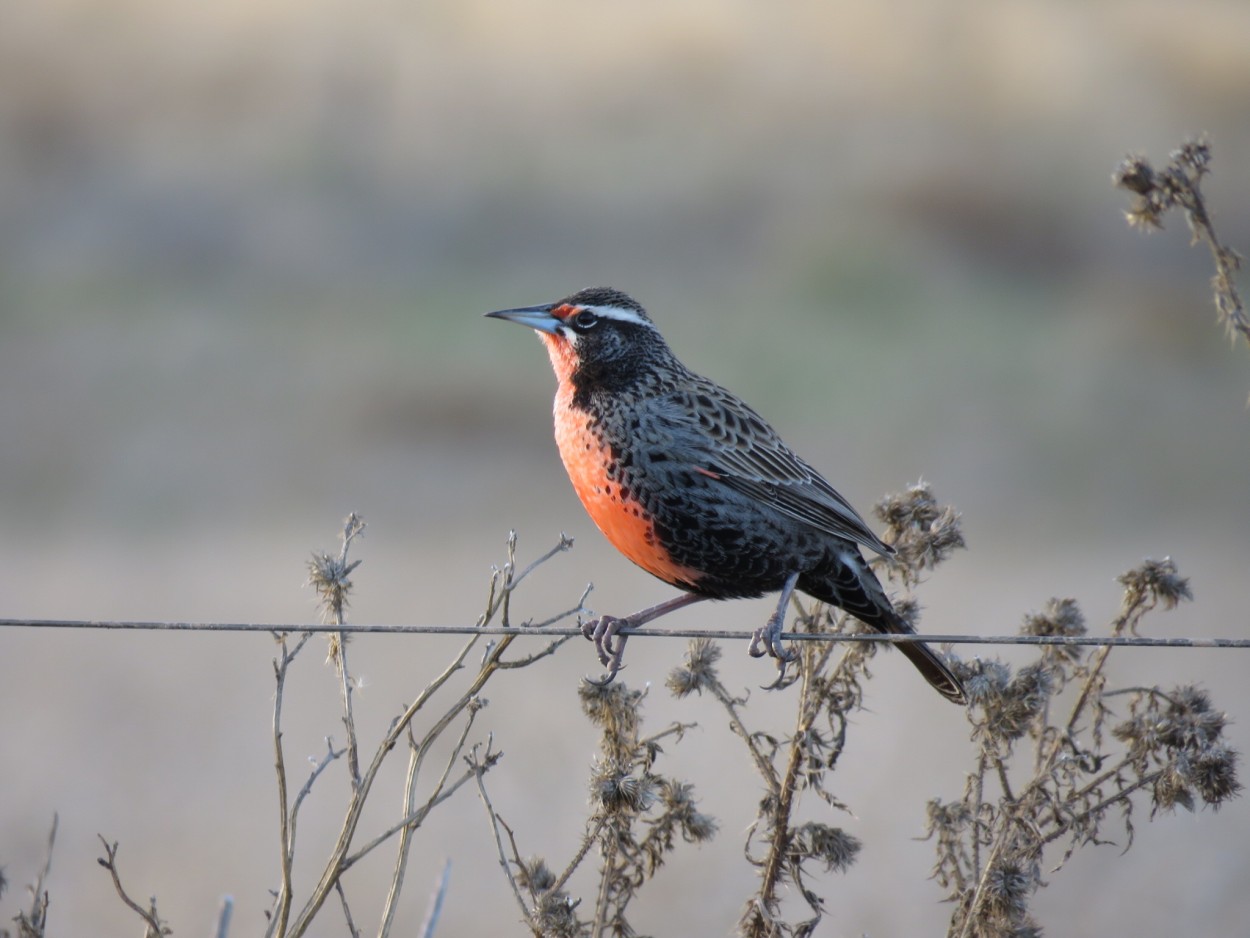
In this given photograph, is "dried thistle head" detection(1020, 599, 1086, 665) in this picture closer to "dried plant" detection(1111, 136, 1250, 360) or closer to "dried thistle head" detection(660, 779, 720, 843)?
"dried plant" detection(1111, 136, 1250, 360)

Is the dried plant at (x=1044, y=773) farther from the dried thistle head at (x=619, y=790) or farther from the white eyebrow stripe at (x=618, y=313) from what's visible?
the white eyebrow stripe at (x=618, y=313)

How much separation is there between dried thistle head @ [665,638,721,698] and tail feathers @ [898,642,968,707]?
0.50 metres

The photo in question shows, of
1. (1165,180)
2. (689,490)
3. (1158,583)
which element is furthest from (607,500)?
(1165,180)

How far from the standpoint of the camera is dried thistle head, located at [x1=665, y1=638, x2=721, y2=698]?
297cm

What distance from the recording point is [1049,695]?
9.43ft

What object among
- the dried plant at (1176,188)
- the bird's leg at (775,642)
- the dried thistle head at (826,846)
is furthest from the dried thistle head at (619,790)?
the dried plant at (1176,188)

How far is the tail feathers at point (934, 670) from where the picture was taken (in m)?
3.22

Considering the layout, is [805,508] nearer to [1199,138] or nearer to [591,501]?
[591,501]

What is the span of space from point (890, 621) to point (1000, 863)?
811 millimetres

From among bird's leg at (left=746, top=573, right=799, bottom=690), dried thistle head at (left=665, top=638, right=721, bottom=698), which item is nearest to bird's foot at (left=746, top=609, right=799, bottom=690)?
bird's leg at (left=746, top=573, right=799, bottom=690)

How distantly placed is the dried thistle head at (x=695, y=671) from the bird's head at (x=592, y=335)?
2.64ft

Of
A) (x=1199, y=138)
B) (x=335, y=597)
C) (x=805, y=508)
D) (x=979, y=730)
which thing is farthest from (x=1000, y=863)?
(x=1199, y=138)

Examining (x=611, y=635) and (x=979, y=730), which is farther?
(x=611, y=635)

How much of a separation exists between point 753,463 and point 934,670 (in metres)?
0.68
